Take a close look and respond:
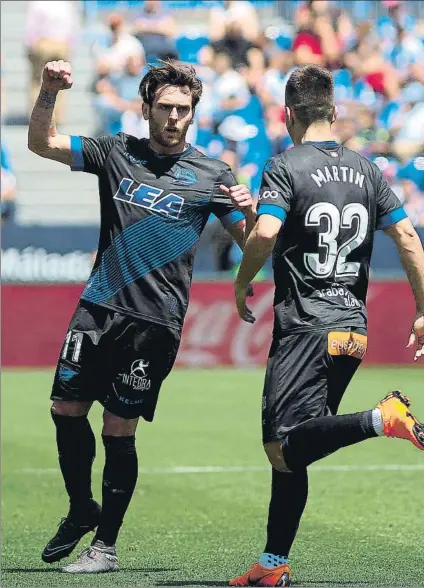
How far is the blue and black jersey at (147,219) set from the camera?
6.32m

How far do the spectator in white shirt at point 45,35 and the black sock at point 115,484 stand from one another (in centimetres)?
1321

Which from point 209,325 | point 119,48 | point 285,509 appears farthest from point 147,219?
point 119,48

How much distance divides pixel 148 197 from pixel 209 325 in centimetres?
969

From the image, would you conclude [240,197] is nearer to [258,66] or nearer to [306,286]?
[306,286]

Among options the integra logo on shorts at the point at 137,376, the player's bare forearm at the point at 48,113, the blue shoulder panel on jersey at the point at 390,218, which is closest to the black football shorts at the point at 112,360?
the integra logo on shorts at the point at 137,376

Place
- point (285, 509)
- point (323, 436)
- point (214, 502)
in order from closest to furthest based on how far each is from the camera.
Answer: point (323, 436) < point (285, 509) < point (214, 502)

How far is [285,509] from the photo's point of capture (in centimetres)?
589

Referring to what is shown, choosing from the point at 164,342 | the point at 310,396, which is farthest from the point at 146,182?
the point at 310,396

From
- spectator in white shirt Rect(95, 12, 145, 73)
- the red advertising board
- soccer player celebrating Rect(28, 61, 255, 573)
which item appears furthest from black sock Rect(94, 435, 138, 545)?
spectator in white shirt Rect(95, 12, 145, 73)

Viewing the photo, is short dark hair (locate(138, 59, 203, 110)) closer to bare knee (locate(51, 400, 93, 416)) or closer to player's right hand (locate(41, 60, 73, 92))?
player's right hand (locate(41, 60, 73, 92))

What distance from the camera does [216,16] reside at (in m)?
19.3

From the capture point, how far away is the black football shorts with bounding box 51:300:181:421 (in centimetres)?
633

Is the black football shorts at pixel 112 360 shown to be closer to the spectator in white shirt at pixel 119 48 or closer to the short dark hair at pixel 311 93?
the short dark hair at pixel 311 93

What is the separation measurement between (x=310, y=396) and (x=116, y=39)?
45.0 ft
